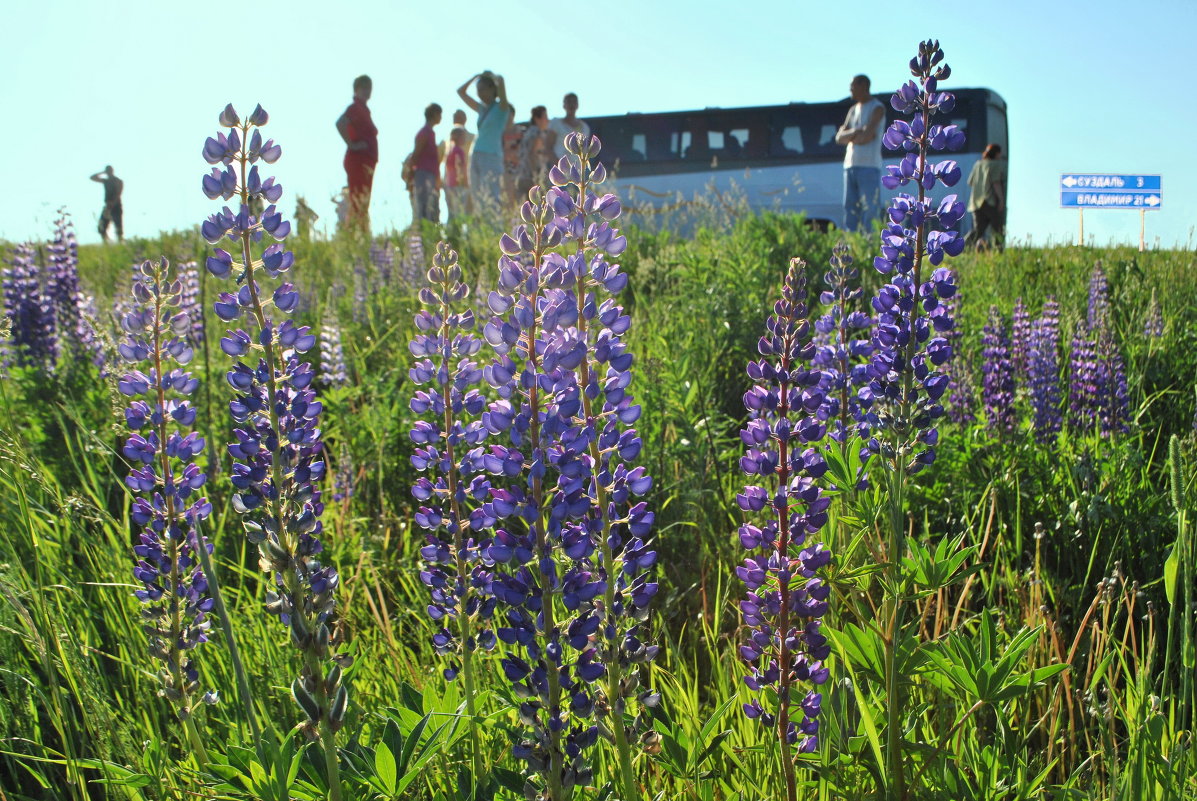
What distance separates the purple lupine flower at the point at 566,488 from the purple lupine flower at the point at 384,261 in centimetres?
615

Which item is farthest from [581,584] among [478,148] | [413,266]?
[478,148]

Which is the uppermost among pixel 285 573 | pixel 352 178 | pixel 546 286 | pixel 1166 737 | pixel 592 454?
pixel 352 178

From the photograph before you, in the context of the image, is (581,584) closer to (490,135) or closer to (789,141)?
(490,135)

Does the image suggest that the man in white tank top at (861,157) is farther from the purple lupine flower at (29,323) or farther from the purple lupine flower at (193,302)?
the purple lupine flower at (29,323)

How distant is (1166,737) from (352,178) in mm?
11908

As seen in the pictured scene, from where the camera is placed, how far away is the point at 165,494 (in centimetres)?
192

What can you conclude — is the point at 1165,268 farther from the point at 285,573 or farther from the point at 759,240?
the point at 285,573

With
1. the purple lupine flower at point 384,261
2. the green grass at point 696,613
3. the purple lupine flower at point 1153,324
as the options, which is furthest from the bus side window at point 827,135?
the purple lupine flower at point 1153,324

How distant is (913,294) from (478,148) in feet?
35.8

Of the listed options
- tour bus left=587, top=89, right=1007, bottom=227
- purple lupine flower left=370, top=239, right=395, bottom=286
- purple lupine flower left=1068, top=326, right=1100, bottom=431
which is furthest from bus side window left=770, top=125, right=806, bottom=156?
purple lupine flower left=1068, top=326, right=1100, bottom=431

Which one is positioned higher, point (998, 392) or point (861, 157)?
point (861, 157)

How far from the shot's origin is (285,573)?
1406 millimetres

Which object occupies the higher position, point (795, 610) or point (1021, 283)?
point (1021, 283)

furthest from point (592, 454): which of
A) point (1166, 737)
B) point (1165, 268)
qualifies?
point (1165, 268)
